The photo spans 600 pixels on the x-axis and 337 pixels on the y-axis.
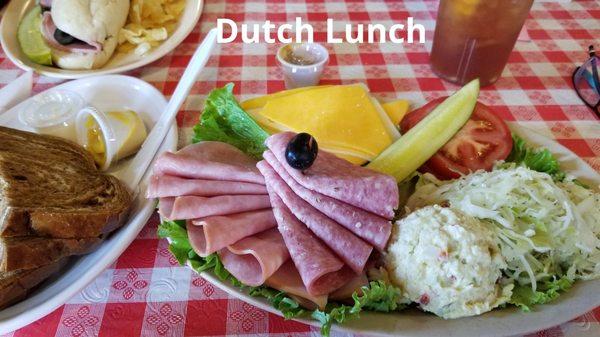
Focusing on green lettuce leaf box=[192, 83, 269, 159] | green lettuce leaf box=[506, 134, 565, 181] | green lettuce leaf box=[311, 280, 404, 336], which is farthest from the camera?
green lettuce leaf box=[192, 83, 269, 159]

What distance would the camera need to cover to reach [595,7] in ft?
7.65

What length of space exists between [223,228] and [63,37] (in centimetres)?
127

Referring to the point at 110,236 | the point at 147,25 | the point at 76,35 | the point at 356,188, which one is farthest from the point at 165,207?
the point at 147,25

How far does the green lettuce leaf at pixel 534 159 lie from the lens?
1221mm

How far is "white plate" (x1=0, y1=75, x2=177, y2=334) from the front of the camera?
936mm

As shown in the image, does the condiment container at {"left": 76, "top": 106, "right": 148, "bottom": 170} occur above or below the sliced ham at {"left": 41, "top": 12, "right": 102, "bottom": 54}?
below

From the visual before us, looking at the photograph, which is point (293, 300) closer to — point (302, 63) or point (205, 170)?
point (205, 170)

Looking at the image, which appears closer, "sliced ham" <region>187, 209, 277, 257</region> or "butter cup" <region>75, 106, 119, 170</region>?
"sliced ham" <region>187, 209, 277, 257</region>

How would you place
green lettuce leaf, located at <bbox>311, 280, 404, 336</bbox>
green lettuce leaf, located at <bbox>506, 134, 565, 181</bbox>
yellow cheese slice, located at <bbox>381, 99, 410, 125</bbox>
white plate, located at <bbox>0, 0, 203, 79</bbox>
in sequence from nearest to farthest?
green lettuce leaf, located at <bbox>311, 280, 404, 336</bbox> < green lettuce leaf, located at <bbox>506, 134, 565, 181</bbox> < yellow cheese slice, located at <bbox>381, 99, 410, 125</bbox> < white plate, located at <bbox>0, 0, 203, 79</bbox>

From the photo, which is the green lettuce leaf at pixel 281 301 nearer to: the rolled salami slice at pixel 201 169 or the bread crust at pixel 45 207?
the rolled salami slice at pixel 201 169

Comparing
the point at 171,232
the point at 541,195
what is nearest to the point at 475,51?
the point at 541,195

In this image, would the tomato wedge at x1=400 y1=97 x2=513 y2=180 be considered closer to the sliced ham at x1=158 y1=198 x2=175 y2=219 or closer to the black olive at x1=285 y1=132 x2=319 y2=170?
the black olive at x1=285 y1=132 x2=319 y2=170

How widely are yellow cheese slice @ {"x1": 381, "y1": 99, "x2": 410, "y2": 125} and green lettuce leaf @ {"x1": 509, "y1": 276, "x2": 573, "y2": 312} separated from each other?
659 millimetres

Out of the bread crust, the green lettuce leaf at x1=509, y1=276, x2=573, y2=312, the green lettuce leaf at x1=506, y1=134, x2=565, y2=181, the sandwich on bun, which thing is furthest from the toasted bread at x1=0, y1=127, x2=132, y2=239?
the green lettuce leaf at x1=506, y1=134, x2=565, y2=181
